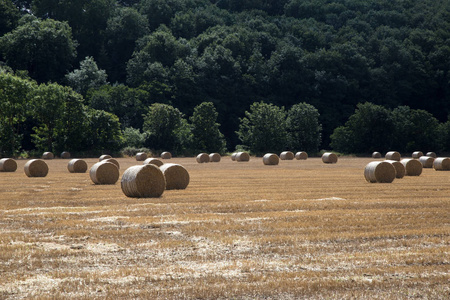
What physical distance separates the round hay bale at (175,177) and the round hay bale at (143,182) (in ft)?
10.2

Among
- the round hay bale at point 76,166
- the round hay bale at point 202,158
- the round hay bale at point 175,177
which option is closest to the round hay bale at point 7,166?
the round hay bale at point 76,166

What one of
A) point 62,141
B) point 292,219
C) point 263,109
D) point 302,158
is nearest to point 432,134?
point 263,109

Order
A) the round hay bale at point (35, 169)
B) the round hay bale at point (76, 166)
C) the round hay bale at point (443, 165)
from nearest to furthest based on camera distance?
the round hay bale at point (35, 169), the round hay bale at point (76, 166), the round hay bale at point (443, 165)

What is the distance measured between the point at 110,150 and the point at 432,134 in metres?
45.3

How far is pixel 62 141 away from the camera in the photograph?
73.4 meters

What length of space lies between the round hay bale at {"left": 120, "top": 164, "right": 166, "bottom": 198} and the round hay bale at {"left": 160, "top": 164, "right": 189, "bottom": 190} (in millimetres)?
3094

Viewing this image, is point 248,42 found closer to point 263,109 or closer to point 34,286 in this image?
point 263,109

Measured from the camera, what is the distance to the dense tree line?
93.2 metres

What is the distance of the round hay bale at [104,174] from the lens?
2598 centimetres

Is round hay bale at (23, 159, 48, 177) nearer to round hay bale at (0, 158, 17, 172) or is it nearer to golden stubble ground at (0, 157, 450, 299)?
round hay bale at (0, 158, 17, 172)

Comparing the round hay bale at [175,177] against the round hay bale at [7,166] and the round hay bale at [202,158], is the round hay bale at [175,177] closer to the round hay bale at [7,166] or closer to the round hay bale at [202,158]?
the round hay bale at [7,166]

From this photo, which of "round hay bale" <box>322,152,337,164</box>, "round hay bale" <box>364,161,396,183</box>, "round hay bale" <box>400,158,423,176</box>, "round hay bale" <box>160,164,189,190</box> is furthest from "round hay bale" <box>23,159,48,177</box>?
"round hay bale" <box>322,152,337,164</box>

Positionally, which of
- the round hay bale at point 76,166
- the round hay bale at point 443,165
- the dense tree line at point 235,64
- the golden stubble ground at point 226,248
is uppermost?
the dense tree line at point 235,64

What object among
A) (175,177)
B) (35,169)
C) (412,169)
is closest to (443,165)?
(412,169)
